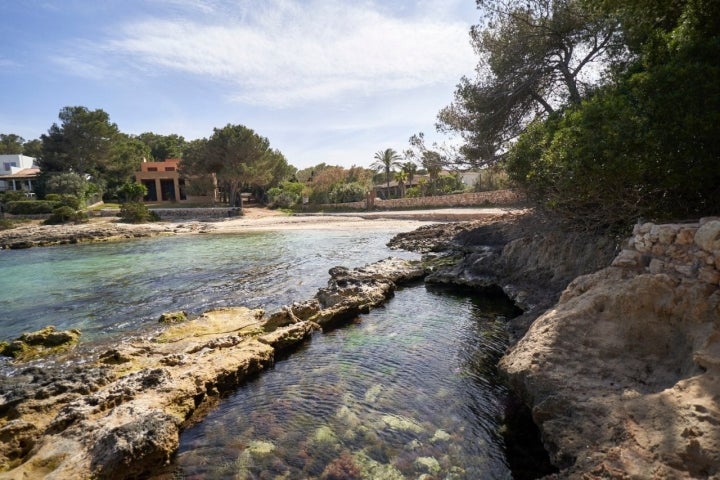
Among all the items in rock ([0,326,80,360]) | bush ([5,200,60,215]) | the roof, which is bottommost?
rock ([0,326,80,360])

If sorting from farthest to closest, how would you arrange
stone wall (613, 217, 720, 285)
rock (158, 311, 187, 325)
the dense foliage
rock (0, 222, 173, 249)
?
rock (0, 222, 173, 249) < rock (158, 311, 187, 325) < the dense foliage < stone wall (613, 217, 720, 285)

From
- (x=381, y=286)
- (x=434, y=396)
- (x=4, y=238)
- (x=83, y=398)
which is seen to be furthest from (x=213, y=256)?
(x=4, y=238)

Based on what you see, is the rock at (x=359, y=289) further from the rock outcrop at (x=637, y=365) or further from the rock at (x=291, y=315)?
the rock outcrop at (x=637, y=365)

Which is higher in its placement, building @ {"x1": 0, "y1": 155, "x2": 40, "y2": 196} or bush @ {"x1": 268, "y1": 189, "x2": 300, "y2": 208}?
building @ {"x1": 0, "y1": 155, "x2": 40, "y2": 196}

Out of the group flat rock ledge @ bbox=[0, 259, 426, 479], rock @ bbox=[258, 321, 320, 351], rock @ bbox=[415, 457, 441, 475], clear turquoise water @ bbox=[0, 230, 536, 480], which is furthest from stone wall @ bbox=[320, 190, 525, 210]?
rock @ bbox=[415, 457, 441, 475]

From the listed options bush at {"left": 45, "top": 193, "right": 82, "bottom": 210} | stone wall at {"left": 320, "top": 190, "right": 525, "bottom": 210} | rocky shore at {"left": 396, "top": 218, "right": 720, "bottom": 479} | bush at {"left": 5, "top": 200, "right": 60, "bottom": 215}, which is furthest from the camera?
bush at {"left": 45, "top": 193, "right": 82, "bottom": 210}

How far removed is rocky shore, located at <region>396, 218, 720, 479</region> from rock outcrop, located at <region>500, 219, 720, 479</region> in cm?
1

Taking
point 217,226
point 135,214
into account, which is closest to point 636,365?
point 217,226

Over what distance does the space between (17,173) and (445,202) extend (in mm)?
67970

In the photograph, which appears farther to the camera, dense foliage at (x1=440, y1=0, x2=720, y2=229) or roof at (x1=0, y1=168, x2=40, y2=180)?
roof at (x1=0, y1=168, x2=40, y2=180)

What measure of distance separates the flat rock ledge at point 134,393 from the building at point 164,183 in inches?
2249

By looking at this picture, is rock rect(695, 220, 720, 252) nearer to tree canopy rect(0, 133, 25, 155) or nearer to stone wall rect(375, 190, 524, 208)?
stone wall rect(375, 190, 524, 208)

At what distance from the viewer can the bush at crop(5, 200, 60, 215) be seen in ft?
164

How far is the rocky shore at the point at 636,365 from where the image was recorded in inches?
166
